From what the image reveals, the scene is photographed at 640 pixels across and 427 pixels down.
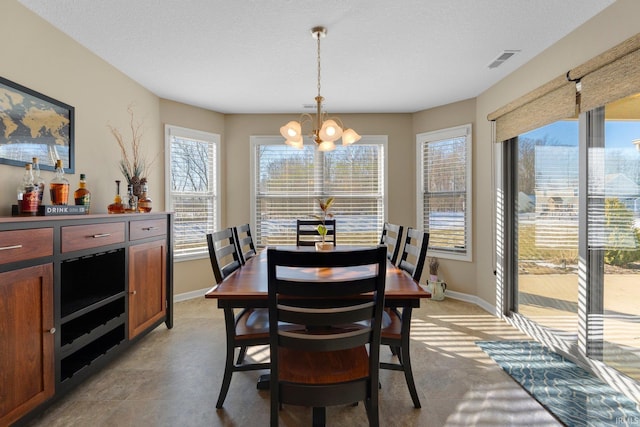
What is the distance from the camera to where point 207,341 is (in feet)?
9.43

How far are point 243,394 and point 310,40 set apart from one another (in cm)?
266

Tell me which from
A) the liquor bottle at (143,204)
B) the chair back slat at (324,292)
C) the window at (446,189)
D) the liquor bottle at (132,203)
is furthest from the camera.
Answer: the window at (446,189)

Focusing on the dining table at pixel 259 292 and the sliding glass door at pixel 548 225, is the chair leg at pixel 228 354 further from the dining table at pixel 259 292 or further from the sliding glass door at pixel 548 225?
the sliding glass door at pixel 548 225

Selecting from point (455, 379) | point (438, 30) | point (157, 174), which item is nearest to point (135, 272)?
point (157, 174)

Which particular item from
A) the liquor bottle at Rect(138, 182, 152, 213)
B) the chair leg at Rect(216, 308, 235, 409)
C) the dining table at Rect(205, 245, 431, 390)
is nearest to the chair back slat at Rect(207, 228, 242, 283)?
the dining table at Rect(205, 245, 431, 390)

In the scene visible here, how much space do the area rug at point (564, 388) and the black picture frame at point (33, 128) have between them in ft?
12.3

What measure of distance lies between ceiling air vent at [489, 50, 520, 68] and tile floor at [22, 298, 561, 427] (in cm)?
257

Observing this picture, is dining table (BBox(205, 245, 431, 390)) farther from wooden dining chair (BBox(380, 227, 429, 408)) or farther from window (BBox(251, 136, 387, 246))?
window (BBox(251, 136, 387, 246))

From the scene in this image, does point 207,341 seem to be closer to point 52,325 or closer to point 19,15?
point 52,325

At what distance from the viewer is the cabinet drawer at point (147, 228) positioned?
2639 millimetres

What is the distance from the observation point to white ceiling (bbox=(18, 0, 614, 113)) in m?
2.14

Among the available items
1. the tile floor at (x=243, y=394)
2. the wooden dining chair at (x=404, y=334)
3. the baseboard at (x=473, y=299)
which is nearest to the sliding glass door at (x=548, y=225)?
the baseboard at (x=473, y=299)

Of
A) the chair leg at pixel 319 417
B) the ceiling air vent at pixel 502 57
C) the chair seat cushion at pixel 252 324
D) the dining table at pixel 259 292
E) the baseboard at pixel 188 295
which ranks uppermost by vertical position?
the ceiling air vent at pixel 502 57

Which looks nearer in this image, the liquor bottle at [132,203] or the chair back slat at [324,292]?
the chair back slat at [324,292]
